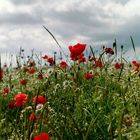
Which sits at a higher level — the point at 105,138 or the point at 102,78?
the point at 102,78

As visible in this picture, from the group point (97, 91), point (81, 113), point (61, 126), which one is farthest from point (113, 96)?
point (61, 126)

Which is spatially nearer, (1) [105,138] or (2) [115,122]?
(1) [105,138]

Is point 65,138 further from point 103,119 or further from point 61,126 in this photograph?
point 103,119

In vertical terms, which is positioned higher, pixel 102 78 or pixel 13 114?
pixel 102 78

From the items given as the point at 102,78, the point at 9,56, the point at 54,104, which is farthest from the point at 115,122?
the point at 9,56

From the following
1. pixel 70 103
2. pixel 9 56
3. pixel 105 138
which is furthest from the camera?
pixel 9 56

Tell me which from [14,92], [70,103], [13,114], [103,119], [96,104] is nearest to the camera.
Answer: [103,119]

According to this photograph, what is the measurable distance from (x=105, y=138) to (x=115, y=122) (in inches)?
18.8

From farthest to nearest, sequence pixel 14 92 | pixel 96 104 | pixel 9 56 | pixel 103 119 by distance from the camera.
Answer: pixel 9 56
pixel 14 92
pixel 96 104
pixel 103 119

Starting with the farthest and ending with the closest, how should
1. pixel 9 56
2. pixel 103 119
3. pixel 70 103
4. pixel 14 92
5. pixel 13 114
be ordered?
pixel 9 56 → pixel 14 92 → pixel 13 114 → pixel 70 103 → pixel 103 119

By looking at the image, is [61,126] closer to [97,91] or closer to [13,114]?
[97,91]

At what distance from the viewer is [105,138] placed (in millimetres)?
4480

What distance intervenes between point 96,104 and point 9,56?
766 centimetres

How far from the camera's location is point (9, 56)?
12.9 metres
